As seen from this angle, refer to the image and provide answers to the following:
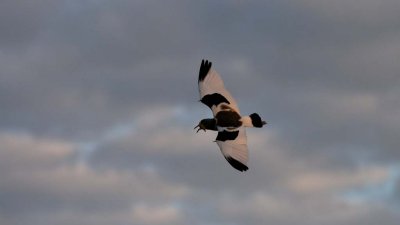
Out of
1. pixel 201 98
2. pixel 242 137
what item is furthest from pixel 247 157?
pixel 201 98

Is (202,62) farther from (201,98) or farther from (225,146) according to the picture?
(225,146)

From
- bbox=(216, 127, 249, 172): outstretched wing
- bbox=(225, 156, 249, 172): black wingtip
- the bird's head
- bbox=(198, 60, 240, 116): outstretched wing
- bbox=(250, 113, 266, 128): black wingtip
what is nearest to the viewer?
bbox=(225, 156, 249, 172): black wingtip

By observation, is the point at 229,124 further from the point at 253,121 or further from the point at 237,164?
the point at 237,164

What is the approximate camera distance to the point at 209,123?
42844 millimetres

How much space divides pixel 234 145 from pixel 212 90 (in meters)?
4.05

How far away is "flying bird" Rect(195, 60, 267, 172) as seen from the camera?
42.6 meters

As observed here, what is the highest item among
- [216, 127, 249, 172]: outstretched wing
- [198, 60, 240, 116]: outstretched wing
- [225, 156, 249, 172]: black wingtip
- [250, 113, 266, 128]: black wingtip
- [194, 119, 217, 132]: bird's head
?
A: [198, 60, 240, 116]: outstretched wing

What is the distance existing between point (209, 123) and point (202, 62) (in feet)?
15.0

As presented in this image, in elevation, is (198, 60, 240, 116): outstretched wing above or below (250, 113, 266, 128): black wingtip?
above

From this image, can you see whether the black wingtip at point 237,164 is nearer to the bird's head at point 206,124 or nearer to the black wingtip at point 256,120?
the bird's head at point 206,124

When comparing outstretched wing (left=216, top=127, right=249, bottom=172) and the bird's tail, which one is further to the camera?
the bird's tail

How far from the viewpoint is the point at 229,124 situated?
141 ft

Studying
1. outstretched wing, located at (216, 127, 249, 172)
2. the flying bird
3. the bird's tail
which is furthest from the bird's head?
the bird's tail

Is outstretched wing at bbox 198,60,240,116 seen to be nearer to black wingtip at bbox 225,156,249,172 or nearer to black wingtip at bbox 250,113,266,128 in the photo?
black wingtip at bbox 250,113,266,128
